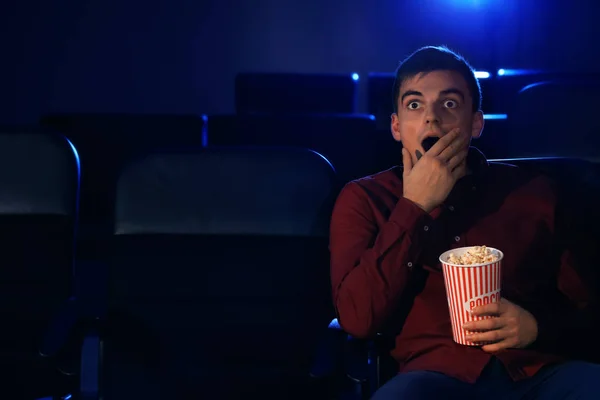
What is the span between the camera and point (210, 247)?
78.3 inches

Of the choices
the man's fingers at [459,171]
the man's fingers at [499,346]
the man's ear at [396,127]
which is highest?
the man's ear at [396,127]

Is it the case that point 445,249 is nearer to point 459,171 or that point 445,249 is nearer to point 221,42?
point 459,171

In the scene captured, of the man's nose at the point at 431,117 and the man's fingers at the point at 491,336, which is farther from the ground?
the man's nose at the point at 431,117

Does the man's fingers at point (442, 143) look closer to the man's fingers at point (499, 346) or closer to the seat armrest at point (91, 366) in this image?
the man's fingers at point (499, 346)

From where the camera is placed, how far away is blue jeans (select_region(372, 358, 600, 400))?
1459 mm

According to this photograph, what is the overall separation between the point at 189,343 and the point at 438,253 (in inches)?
26.7

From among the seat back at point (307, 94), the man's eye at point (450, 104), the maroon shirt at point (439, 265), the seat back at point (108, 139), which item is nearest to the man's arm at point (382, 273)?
the maroon shirt at point (439, 265)

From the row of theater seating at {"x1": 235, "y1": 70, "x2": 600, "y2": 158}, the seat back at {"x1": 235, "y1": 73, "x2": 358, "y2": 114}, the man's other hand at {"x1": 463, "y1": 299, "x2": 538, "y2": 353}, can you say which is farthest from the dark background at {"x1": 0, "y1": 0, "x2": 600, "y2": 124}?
the man's other hand at {"x1": 463, "y1": 299, "x2": 538, "y2": 353}

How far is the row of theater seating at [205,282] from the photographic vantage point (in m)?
1.93

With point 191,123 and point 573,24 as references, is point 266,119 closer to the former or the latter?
point 191,123

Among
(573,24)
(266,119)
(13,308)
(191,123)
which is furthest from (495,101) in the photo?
(13,308)

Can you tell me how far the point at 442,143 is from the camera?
1604 mm

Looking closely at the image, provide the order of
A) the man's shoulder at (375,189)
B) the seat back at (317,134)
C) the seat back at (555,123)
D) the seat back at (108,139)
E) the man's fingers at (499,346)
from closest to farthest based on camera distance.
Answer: the man's fingers at (499,346), the man's shoulder at (375,189), the seat back at (555,123), the seat back at (317,134), the seat back at (108,139)

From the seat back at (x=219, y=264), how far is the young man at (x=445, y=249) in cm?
25
